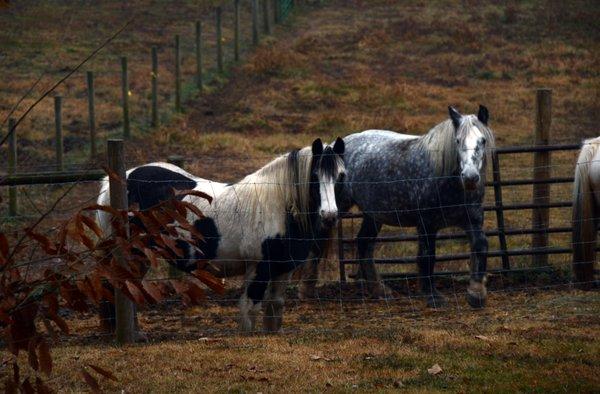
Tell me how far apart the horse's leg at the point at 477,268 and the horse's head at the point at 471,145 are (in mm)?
574

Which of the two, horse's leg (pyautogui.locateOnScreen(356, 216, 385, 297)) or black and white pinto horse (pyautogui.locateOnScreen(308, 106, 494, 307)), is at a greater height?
black and white pinto horse (pyautogui.locateOnScreen(308, 106, 494, 307))

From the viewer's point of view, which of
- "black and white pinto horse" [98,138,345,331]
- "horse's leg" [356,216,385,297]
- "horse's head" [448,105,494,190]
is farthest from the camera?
"horse's leg" [356,216,385,297]

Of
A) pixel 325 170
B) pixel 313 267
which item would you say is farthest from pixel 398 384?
pixel 313 267

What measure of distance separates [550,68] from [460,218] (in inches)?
658

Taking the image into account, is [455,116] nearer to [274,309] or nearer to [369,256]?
[369,256]

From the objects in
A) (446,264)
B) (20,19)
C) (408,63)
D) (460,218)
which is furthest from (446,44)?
(460,218)

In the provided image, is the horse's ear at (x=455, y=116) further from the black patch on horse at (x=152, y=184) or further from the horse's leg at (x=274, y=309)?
the black patch on horse at (x=152, y=184)

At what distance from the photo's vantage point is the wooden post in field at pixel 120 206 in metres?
7.57

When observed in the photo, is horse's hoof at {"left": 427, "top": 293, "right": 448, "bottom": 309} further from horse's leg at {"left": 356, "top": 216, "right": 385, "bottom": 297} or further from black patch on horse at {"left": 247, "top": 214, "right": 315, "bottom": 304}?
black patch on horse at {"left": 247, "top": 214, "right": 315, "bottom": 304}

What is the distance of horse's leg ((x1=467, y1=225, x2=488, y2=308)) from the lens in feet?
30.3

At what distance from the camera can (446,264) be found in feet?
38.0

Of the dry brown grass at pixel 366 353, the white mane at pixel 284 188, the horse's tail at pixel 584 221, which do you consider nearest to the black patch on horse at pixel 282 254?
the white mane at pixel 284 188

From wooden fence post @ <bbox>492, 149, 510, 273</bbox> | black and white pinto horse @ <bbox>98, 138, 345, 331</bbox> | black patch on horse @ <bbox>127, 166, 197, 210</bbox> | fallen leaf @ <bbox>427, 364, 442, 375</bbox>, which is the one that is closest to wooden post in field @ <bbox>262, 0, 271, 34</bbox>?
wooden fence post @ <bbox>492, 149, 510, 273</bbox>

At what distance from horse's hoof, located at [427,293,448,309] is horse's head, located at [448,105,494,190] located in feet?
3.96
